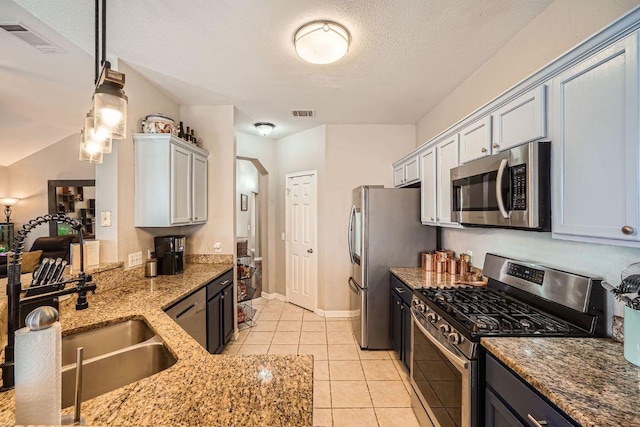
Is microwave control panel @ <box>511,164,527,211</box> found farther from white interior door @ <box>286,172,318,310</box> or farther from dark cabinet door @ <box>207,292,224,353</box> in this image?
white interior door @ <box>286,172,318,310</box>

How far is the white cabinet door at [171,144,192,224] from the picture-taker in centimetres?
266

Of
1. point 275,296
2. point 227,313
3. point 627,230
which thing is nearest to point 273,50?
point 627,230

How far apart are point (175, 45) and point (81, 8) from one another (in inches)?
21.8

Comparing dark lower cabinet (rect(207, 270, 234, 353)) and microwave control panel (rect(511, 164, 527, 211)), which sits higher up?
microwave control panel (rect(511, 164, 527, 211))

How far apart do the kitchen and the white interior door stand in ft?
0.58

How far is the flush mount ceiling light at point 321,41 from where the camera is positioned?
6.38 feet

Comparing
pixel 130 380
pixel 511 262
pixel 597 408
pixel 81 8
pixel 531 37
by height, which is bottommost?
pixel 130 380

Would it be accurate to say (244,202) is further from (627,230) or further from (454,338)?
(627,230)

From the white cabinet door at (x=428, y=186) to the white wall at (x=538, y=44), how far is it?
54cm

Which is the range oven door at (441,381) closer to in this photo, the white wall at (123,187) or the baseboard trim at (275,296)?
the white wall at (123,187)

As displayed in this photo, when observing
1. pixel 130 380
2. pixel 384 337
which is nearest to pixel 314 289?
pixel 384 337

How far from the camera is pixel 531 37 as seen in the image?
1.91m

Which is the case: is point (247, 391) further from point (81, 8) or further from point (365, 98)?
point (365, 98)

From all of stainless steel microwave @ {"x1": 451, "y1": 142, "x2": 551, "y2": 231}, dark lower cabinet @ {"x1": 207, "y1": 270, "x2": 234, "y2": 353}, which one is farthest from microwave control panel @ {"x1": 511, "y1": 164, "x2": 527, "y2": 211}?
dark lower cabinet @ {"x1": 207, "y1": 270, "x2": 234, "y2": 353}
